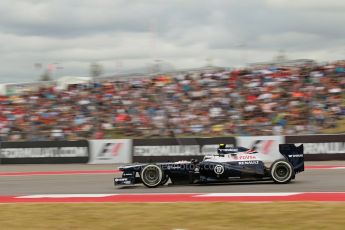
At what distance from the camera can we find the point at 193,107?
23328 millimetres

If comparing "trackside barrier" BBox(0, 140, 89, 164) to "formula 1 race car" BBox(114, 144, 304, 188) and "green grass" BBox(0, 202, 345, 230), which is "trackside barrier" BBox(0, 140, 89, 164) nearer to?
"formula 1 race car" BBox(114, 144, 304, 188)

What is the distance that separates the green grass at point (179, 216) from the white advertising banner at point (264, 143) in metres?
11.8

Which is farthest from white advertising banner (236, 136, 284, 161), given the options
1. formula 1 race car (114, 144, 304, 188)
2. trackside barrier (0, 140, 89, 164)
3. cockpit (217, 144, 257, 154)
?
cockpit (217, 144, 257, 154)

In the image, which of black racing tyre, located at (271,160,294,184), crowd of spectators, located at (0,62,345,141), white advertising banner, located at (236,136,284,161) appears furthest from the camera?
crowd of spectators, located at (0,62,345,141)

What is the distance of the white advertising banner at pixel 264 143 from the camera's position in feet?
64.8

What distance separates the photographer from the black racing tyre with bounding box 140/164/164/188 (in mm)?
11844

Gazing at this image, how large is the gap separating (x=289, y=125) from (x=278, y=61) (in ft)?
31.1

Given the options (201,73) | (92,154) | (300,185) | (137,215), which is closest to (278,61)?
(201,73)

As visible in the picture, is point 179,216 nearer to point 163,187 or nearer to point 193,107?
point 163,187

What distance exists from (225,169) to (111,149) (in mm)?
11334

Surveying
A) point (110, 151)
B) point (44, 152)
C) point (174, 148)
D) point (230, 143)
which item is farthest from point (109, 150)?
point (230, 143)

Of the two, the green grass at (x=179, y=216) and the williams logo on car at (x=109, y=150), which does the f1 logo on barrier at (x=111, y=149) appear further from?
the green grass at (x=179, y=216)

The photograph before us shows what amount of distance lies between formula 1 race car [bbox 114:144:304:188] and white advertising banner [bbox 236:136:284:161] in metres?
8.08

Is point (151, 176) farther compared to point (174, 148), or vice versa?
point (174, 148)
